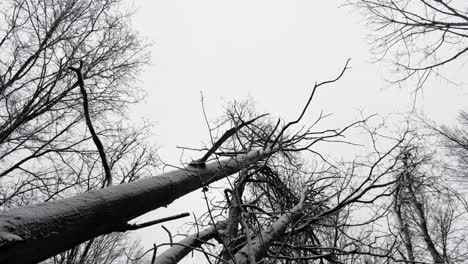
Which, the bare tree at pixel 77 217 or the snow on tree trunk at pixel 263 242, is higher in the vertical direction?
the bare tree at pixel 77 217

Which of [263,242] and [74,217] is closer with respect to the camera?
[74,217]

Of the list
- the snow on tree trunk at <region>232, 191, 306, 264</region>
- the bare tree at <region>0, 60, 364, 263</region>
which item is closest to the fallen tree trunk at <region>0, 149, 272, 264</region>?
the bare tree at <region>0, 60, 364, 263</region>

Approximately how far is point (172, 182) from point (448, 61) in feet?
14.4

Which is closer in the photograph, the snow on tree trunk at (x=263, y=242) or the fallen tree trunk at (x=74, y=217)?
the fallen tree trunk at (x=74, y=217)

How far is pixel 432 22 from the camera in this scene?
150 inches

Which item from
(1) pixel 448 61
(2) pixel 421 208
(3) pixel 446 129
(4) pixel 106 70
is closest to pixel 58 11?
(4) pixel 106 70

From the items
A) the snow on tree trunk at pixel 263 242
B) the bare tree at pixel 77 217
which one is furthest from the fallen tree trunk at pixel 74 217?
the snow on tree trunk at pixel 263 242

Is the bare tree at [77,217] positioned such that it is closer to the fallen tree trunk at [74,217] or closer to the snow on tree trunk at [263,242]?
the fallen tree trunk at [74,217]

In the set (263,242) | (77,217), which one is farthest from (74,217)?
(263,242)

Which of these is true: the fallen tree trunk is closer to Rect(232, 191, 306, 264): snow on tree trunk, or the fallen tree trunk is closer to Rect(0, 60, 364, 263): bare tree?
Rect(0, 60, 364, 263): bare tree

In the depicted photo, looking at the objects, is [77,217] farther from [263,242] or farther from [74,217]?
[263,242]

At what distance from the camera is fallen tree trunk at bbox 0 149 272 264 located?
820 mm

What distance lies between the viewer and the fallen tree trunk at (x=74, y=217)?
820 mm

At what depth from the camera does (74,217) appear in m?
1.02
